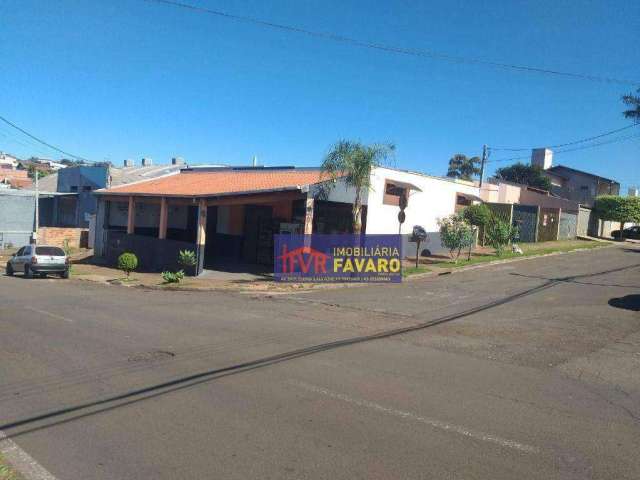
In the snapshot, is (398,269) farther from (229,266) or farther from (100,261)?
(100,261)

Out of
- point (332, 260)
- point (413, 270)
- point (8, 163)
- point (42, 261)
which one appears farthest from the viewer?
point (8, 163)

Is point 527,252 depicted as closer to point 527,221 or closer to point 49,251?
point 527,221

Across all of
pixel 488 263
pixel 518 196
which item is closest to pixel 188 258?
pixel 488 263

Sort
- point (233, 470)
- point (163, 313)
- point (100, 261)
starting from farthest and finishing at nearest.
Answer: point (100, 261) → point (163, 313) → point (233, 470)

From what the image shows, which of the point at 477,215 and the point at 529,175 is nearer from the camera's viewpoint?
the point at 477,215

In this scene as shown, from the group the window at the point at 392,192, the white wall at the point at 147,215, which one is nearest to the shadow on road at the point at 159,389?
the window at the point at 392,192

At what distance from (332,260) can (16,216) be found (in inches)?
1048

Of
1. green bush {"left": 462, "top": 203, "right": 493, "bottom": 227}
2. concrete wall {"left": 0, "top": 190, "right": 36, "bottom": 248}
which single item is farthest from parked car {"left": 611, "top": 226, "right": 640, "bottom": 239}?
concrete wall {"left": 0, "top": 190, "right": 36, "bottom": 248}

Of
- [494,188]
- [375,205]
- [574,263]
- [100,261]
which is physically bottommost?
[100,261]

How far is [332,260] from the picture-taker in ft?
70.2

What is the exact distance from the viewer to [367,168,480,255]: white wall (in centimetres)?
2358

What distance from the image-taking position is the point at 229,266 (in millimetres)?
24672

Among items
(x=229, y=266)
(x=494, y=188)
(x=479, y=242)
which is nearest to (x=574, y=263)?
(x=479, y=242)

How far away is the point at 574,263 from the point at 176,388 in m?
21.9
